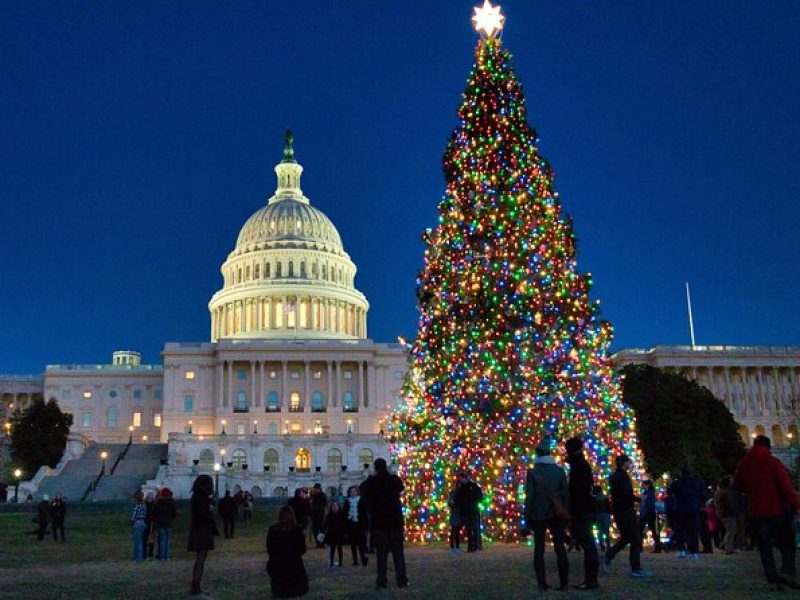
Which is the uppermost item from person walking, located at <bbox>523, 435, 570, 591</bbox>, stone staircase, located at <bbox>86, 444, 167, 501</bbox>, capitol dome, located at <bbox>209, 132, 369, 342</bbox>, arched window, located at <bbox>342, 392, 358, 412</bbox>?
capitol dome, located at <bbox>209, 132, 369, 342</bbox>

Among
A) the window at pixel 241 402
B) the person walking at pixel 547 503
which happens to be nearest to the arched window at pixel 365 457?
the window at pixel 241 402

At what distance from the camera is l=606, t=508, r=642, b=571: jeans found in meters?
16.6

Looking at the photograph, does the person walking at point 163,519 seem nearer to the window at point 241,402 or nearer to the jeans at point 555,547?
the jeans at point 555,547

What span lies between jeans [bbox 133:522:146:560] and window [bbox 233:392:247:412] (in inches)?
3422

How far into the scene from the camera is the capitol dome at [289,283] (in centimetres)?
12500

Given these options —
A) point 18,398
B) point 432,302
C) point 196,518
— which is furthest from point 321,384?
point 196,518

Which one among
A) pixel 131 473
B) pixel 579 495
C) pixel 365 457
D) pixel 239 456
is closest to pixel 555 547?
pixel 579 495

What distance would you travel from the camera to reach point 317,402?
368 feet

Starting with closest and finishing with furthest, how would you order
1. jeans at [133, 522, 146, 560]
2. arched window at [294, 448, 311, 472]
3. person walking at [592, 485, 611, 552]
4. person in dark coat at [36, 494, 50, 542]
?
person walking at [592, 485, 611, 552] < jeans at [133, 522, 146, 560] < person in dark coat at [36, 494, 50, 542] < arched window at [294, 448, 311, 472]

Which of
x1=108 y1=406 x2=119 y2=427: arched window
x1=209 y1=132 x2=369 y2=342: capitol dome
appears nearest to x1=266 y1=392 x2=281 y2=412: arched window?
x1=209 y1=132 x2=369 y2=342: capitol dome

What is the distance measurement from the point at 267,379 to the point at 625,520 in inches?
3857

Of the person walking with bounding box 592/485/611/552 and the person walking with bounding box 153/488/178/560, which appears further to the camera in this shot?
the person walking with bounding box 153/488/178/560

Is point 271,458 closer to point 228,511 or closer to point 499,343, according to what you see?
point 228,511

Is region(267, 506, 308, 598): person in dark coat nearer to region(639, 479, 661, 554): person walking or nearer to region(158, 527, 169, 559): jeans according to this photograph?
region(158, 527, 169, 559): jeans
